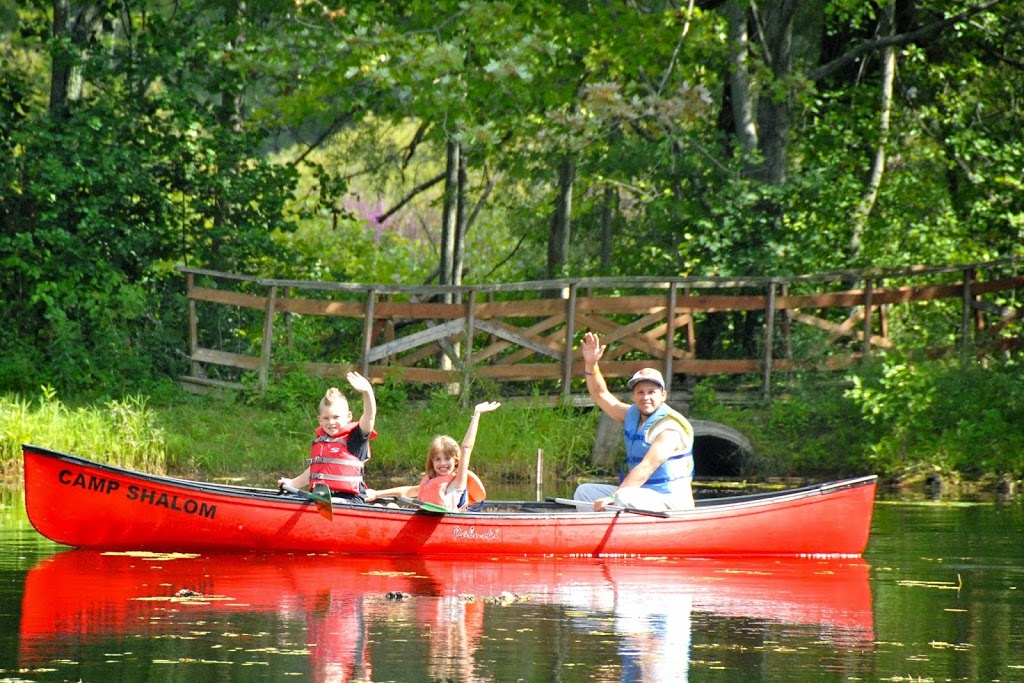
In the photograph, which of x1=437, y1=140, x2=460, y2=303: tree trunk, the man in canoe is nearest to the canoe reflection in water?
the man in canoe

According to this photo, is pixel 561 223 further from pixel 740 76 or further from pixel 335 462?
pixel 335 462

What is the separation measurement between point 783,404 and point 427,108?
5404 millimetres

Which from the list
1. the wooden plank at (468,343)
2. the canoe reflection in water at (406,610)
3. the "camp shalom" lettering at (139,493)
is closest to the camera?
the canoe reflection in water at (406,610)

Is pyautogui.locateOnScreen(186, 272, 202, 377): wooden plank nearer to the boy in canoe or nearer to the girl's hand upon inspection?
the boy in canoe

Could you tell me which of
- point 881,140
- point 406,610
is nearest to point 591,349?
point 406,610

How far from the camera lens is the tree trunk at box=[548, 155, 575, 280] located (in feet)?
70.8

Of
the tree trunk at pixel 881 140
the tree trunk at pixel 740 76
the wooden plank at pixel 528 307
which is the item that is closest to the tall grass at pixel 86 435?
the wooden plank at pixel 528 307

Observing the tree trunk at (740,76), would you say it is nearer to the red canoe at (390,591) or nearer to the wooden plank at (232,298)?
the wooden plank at (232,298)

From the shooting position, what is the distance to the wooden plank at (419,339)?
18.4 metres

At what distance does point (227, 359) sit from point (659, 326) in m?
5.13

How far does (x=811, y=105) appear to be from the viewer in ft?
62.1

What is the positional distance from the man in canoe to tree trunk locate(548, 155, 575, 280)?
33.4 ft

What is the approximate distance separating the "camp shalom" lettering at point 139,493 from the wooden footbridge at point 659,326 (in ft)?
24.6

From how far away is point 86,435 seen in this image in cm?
1534
